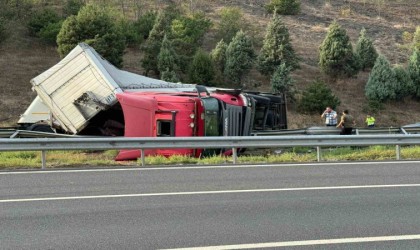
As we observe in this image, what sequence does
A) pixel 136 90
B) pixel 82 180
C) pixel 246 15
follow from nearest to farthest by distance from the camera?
1. pixel 82 180
2. pixel 136 90
3. pixel 246 15

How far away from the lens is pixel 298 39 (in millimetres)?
40469

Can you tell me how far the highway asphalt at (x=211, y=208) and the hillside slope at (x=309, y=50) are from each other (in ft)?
51.1

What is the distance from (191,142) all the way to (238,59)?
19.0 meters

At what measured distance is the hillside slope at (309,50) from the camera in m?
26.7

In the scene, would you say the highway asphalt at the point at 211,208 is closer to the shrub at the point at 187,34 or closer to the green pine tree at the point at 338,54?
the shrub at the point at 187,34

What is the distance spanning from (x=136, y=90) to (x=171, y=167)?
20.2 ft

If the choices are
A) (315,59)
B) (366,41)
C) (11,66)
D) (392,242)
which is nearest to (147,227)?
(392,242)

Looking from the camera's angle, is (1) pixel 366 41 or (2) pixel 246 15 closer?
(1) pixel 366 41

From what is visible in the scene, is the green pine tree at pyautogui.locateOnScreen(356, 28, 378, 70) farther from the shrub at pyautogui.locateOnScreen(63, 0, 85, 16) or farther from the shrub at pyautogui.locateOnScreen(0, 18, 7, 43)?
the shrub at pyautogui.locateOnScreen(0, 18, 7, 43)

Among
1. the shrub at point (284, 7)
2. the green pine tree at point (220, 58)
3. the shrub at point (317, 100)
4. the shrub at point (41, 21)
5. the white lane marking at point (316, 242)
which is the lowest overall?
the shrub at point (317, 100)

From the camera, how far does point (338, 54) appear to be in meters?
31.2

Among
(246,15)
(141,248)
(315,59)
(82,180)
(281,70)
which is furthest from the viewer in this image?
(246,15)

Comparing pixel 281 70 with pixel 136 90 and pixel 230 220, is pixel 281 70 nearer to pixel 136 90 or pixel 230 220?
pixel 136 90

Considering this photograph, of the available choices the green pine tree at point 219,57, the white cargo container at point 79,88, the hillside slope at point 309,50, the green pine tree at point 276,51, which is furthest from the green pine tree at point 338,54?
the white cargo container at point 79,88
